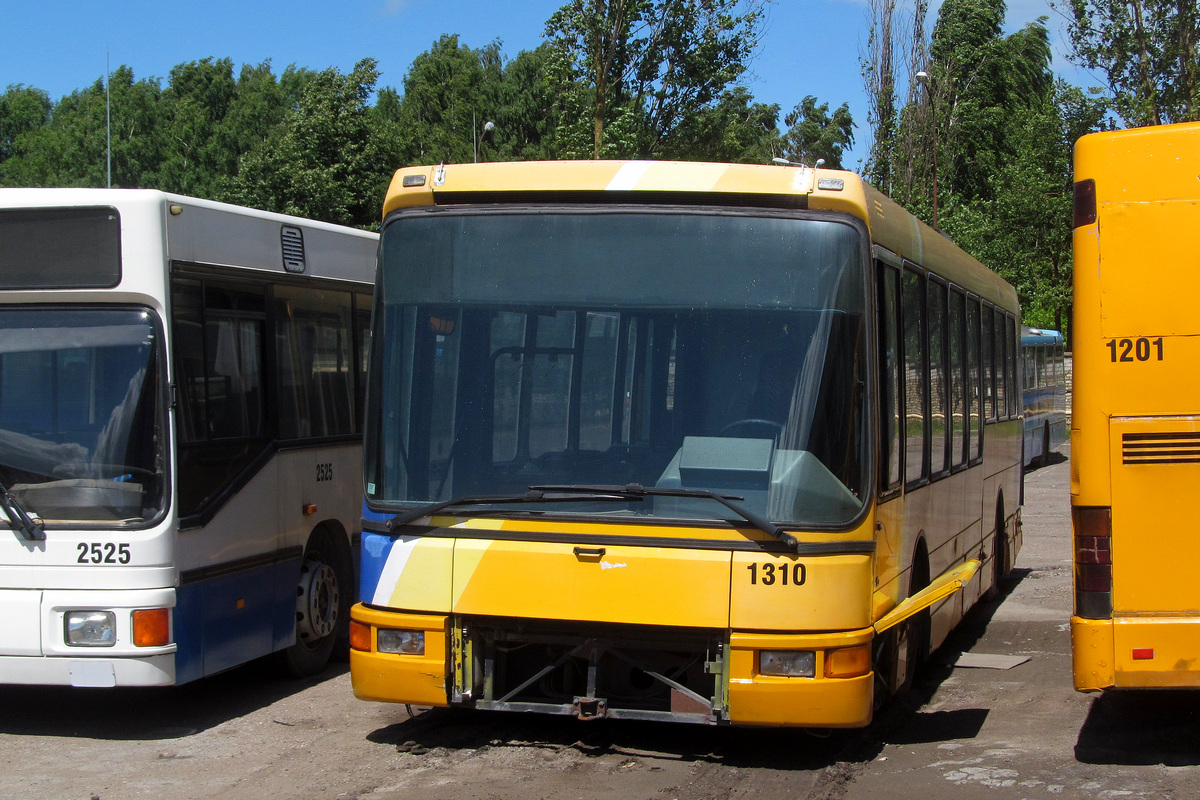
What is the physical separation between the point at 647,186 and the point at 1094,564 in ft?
8.55

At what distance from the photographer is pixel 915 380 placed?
7.13m

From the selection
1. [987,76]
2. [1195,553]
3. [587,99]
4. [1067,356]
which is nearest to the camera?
[1195,553]

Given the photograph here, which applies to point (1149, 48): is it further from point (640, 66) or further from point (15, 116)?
point (15, 116)

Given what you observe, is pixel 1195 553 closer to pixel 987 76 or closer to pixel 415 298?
pixel 415 298

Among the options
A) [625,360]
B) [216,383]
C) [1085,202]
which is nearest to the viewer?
[1085,202]

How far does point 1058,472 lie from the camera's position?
29219mm

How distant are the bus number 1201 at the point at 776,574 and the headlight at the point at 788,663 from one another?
305 mm

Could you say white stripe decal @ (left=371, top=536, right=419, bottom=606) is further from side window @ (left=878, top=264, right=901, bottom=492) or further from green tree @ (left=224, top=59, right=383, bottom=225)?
green tree @ (left=224, top=59, right=383, bottom=225)

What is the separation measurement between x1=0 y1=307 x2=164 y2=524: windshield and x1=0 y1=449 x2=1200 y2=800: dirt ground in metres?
1.28

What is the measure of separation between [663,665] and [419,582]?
3.86ft

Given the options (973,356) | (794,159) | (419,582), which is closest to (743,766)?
(419,582)

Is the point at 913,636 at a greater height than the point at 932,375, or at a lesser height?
lesser

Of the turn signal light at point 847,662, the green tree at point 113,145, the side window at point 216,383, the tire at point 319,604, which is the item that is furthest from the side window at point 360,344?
the green tree at point 113,145

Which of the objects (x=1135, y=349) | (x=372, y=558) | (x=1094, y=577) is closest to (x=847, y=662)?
(x=1094, y=577)
